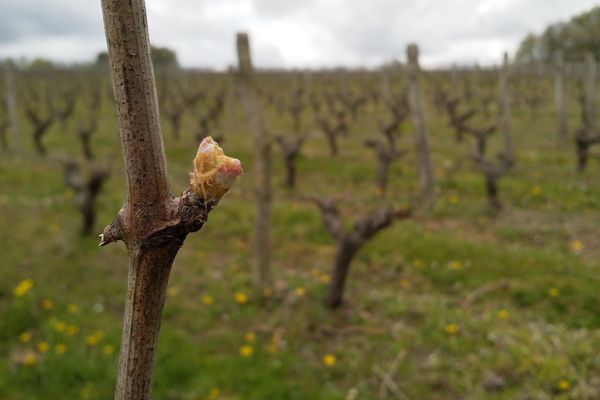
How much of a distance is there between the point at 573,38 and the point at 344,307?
14757 millimetres

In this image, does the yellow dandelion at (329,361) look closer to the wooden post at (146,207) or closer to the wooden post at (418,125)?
the wooden post at (146,207)

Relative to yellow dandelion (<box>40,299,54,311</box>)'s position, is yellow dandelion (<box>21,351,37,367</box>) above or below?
below

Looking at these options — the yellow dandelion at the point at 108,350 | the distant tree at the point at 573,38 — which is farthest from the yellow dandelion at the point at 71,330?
the distant tree at the point at 573,38

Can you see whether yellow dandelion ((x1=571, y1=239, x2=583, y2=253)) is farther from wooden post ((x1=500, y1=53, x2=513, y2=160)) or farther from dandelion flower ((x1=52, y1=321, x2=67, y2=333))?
dandelion flower ((x1=52, y1=321, x2=67, y2=333))

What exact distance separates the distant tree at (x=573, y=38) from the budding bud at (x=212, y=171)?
13317 mm

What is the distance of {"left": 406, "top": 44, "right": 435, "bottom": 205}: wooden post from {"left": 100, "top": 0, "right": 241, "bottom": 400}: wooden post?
7.03m

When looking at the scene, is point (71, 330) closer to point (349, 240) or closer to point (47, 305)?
point (47, 305)

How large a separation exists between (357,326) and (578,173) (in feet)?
20.5

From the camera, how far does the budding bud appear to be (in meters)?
0.58

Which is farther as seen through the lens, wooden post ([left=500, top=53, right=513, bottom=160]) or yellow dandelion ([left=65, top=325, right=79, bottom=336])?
wooden post ([left=500, top=53, right=513, bottom=160])

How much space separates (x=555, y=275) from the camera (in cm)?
492

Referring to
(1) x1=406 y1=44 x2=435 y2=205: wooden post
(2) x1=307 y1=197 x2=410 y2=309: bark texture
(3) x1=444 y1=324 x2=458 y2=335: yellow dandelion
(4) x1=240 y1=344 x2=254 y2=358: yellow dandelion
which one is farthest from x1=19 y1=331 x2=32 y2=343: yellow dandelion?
(1) x1=406 y1=44 x2=435 y2=205: wooden post

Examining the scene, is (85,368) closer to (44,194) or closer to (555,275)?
(555,275)

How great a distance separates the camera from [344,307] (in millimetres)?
4711
